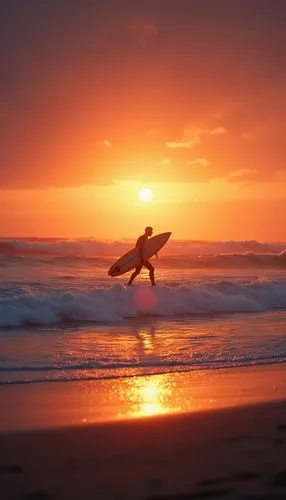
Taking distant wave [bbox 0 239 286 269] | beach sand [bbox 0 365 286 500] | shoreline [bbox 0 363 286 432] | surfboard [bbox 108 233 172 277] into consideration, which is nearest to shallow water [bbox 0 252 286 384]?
shoreline [bbox 0 363 286 432]

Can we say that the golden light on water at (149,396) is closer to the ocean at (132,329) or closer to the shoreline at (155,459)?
the shoreline at (155,459)

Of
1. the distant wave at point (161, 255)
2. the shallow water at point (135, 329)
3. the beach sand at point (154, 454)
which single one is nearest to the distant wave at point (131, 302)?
the shallow water at point (135, 329)

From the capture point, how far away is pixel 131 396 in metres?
6.06

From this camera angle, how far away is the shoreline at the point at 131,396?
5215 millimetres

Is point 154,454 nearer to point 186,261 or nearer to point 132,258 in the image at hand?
point 132,258

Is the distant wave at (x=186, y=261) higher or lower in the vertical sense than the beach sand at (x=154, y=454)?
higher

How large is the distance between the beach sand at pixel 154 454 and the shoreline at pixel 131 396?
4 centimetres

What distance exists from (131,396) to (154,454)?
1.84 m

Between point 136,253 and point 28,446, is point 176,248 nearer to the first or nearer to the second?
point 136,253

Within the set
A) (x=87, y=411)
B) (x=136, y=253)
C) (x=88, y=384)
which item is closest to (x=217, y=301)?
(x=136, y=253)

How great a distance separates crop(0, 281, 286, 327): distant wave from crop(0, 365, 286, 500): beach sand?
22.5 ft

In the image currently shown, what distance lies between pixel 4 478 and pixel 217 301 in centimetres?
1273

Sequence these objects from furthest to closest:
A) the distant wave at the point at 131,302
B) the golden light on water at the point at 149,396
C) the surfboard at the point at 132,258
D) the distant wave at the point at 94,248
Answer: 1. the distant wave at the point at 94,248
2. the surfboard at the point at 132,258
3. the distant wave at the point at 131,302
4. the golden light on water at the point at 149,396

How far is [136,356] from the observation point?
27.9 feet
